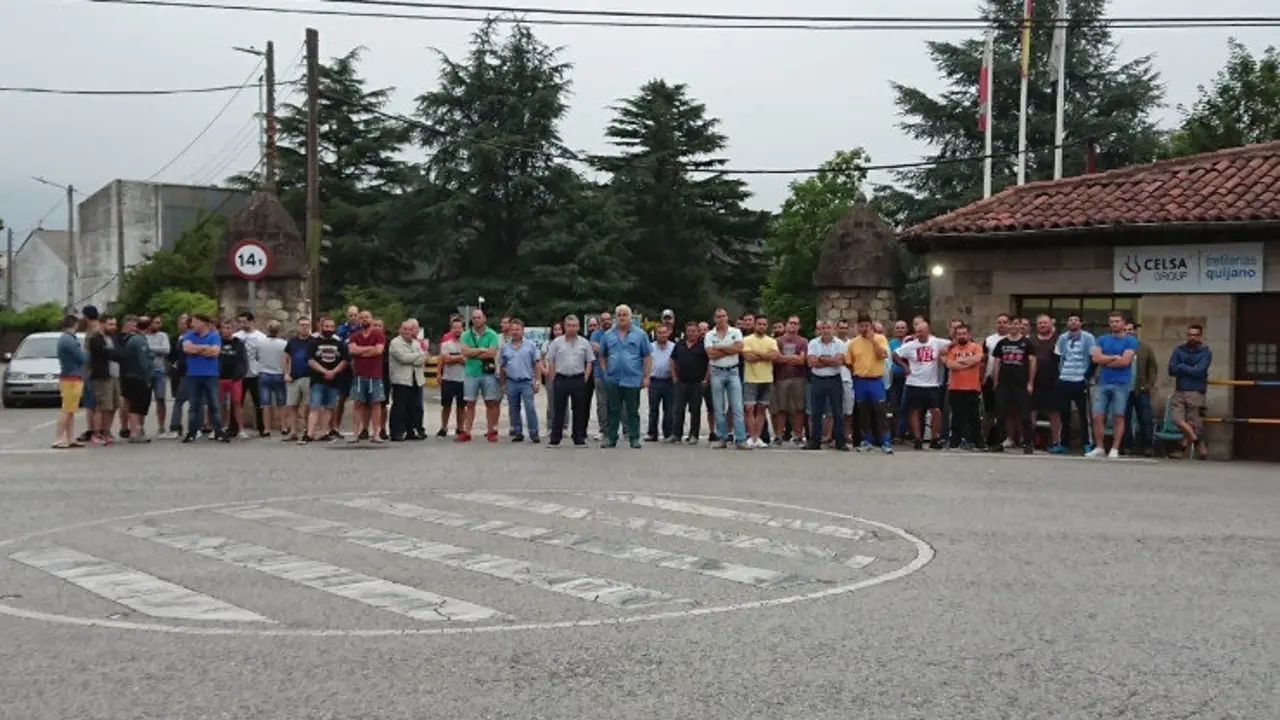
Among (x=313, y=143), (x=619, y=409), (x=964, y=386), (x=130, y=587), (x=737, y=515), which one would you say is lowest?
(x=130, y=587)

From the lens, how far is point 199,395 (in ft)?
55.5

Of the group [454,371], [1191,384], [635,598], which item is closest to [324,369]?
[454,371]

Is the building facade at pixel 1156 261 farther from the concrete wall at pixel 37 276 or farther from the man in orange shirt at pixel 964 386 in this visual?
the concrete wall at pixel 37 276

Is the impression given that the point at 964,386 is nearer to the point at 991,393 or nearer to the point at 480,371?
the point at 991,393

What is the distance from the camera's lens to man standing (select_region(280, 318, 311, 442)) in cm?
1714

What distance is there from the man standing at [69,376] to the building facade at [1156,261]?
1211 centimetres

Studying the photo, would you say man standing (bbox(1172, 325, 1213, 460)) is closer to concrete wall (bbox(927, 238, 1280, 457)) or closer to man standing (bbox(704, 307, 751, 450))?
concrete wall (bbox(927, 238, 1280, 457))

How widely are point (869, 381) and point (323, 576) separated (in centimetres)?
1008

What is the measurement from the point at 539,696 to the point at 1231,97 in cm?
3834

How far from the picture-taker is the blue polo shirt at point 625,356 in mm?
16516

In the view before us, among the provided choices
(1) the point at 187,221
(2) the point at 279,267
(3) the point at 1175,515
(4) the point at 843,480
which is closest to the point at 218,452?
(2) the point at 279,267

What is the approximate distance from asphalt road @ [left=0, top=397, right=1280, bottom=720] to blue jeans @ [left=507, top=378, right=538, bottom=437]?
426 cm

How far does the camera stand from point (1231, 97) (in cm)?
3759

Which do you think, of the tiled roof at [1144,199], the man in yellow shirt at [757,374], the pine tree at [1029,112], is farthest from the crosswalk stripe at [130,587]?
the pine tree at [1029,112]
